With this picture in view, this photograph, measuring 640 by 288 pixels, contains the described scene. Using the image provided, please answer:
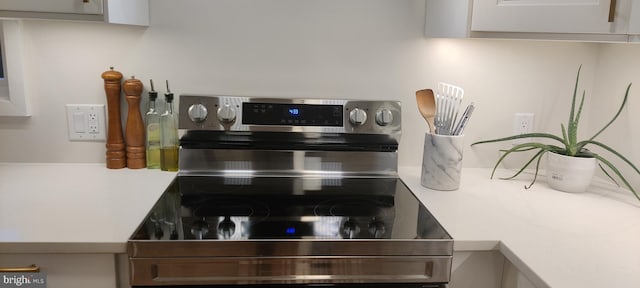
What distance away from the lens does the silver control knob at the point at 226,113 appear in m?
1.45

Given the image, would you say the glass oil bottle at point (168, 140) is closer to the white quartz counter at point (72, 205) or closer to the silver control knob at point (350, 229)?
the white quartz counter at point (72, 205)

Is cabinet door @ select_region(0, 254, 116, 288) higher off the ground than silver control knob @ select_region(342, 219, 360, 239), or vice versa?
silver control knob @ select_region(342, 219, 360, 239)

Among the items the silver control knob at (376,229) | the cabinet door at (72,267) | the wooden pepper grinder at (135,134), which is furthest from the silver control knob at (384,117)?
the cabinet door at (72,267)

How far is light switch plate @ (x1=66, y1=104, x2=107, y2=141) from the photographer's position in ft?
4.98

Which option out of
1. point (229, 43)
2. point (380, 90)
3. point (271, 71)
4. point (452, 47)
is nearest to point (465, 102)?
point (452, 47)

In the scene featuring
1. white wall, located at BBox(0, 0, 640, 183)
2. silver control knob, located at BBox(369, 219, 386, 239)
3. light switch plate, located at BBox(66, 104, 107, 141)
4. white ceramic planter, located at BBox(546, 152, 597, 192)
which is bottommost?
silver control knob, located at BBox(369, 219, 386, 239)

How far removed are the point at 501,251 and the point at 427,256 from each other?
16 cm

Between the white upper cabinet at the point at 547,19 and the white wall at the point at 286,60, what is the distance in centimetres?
28

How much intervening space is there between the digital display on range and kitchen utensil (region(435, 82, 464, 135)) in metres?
0.30

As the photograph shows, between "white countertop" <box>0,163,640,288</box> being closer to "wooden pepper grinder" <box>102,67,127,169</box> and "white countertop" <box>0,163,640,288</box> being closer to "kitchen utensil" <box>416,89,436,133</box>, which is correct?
"wooden pepper grinder" <box>102,67,127,169</box>

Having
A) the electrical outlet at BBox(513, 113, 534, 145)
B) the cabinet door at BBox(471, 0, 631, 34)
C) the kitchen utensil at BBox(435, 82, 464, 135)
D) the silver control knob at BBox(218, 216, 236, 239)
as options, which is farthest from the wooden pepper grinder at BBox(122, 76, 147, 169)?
the electrical outlet at BBox(513, 113, 534, 145)

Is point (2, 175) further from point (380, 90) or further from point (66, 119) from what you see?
point (380, 90)

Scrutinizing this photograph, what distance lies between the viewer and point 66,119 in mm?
1527

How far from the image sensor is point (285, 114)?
147 cm
